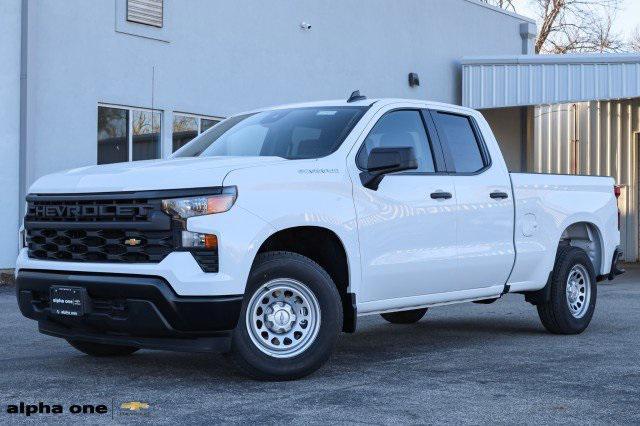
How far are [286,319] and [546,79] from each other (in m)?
16.9

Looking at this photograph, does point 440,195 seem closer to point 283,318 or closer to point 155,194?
point 283,318

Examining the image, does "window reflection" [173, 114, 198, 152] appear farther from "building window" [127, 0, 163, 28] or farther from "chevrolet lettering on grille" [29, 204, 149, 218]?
"chevrolet lettering on grille" [29, 204, 149, 218]

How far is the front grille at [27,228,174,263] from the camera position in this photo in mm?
6168

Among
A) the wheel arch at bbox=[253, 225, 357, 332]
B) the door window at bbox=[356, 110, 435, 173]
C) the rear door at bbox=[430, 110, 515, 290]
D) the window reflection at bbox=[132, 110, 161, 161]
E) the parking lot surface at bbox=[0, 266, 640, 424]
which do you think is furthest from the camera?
the window reflection at bbox=[132, 110, 161, 161]

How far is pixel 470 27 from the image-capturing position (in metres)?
25.3

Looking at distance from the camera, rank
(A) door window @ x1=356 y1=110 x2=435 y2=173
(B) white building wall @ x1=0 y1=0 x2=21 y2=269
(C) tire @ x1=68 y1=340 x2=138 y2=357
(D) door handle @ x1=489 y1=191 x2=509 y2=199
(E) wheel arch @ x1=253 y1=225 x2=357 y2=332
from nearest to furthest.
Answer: (E) wheel arch @ x1=253 y1=225 x2=357 y2=332, (A) door window @ x1=356 y1=110 x2=435 y2=173, (C) tire @ x1=68 y1=340 x2=138 y2=357, (D) door handle @ x1=489 y1=191 x2=509 y2=199, (B) white building wall @ x1=0 y1=0 x2=21 y2=269

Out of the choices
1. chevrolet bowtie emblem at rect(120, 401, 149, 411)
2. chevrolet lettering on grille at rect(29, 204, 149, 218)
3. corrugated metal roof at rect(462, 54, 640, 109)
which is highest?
corrugated metal roof at rect(462, 54, 640, 109)

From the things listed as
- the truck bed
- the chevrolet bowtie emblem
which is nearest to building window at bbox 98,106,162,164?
the truck bed

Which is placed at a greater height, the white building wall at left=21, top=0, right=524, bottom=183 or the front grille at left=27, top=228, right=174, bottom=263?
the white building wall at left=21, top=0, right=524, bottom=183

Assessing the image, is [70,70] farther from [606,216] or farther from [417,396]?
[417,396]

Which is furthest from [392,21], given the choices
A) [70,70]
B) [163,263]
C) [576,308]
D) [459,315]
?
[163,263]

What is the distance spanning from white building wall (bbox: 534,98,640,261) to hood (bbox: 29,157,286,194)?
69.1ft

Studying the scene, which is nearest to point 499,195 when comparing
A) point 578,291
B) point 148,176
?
point 578,291

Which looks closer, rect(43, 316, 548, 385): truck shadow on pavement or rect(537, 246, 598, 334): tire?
rect(43, 316, 548, 385): truck shadow on pavement
